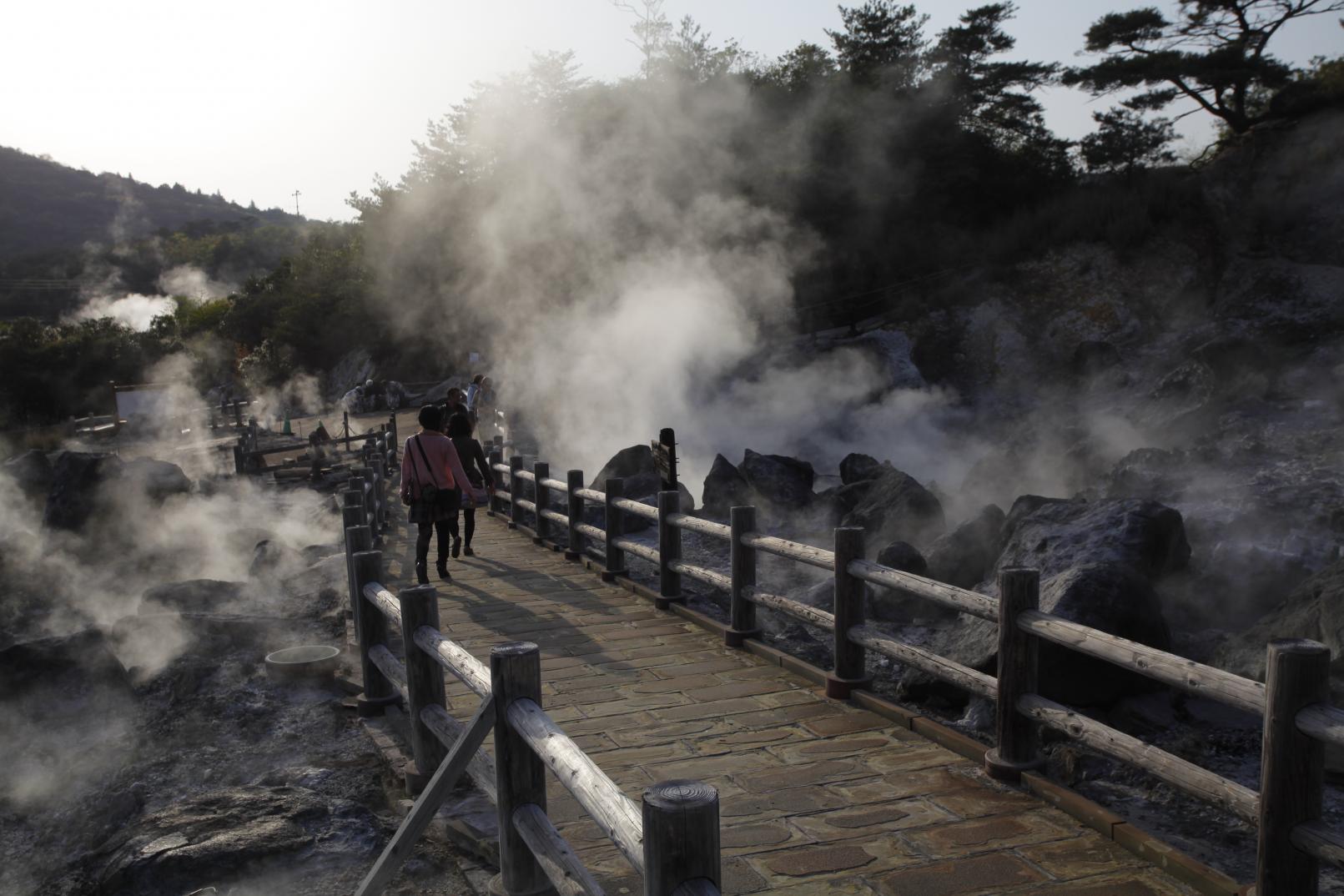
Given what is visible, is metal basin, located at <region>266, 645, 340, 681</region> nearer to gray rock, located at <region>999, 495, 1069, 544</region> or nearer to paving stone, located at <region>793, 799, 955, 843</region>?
paving stone, located at <region>793, 799, 955, 843</region>

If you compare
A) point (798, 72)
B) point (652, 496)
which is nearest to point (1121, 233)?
point (798, 72)

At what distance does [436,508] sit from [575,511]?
1808 mm

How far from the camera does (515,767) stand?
3.39 meters

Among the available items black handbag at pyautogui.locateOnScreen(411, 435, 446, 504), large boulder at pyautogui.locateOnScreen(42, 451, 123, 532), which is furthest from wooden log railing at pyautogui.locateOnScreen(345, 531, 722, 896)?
large boulder at pyautogui.locateOnScreen(42, 451, 123, 532)

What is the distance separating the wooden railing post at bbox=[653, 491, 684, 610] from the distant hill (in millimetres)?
142251

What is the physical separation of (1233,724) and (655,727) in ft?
11.2

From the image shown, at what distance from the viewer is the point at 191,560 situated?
1755 cm

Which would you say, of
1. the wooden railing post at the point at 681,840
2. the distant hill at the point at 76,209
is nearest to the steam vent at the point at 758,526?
the wooden railing post at the point at 681,840

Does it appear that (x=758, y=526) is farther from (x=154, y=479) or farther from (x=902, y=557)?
(x=154, y=479)

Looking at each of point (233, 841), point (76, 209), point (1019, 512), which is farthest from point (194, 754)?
point (76, 209)

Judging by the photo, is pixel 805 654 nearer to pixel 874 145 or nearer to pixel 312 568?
pixel 312 568

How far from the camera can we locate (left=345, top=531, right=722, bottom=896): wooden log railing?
6.97ft

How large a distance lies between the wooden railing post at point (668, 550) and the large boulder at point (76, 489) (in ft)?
53.8

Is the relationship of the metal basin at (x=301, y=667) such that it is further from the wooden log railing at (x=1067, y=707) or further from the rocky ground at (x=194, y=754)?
the wooden log railing at (x=1067, y=707)
